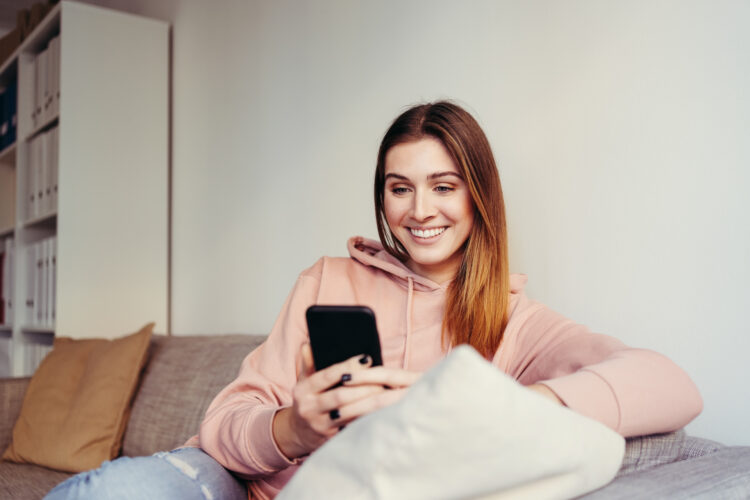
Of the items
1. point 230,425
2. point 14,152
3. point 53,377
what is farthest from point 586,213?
point 14,152

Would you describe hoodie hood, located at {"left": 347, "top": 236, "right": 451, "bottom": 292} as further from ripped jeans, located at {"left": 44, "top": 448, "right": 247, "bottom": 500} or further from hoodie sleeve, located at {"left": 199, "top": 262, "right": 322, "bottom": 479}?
ripped jeans, located at {"left": 44, "top": 448, "right": 247, "bottom": 500}

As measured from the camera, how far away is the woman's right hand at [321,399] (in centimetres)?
72

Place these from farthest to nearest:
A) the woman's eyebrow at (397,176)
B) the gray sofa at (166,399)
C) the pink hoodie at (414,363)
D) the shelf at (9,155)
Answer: the shelf at (9,155) < the gray sofa at (166,399) < the woman's eyebrow at (397,176) < the pink hoodie at (414,363)

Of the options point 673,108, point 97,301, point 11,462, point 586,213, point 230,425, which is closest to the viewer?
point 230,425

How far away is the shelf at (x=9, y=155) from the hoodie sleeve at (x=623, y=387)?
2.95 m

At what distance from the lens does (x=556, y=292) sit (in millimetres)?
1274

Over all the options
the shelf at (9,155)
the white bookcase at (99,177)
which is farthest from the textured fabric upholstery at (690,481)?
the shelf at (9,155)

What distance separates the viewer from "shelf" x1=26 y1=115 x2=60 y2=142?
104 inches

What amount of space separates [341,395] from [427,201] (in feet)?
1.57

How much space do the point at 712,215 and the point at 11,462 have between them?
75.2 inches

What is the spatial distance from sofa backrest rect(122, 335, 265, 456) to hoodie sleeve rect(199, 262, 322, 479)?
21.4 inches

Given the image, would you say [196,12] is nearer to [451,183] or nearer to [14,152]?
[14,152]

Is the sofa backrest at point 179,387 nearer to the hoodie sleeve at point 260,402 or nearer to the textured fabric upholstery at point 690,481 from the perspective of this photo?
the hoodie sleeve at point 260,402

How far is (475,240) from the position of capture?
3.76 feet
